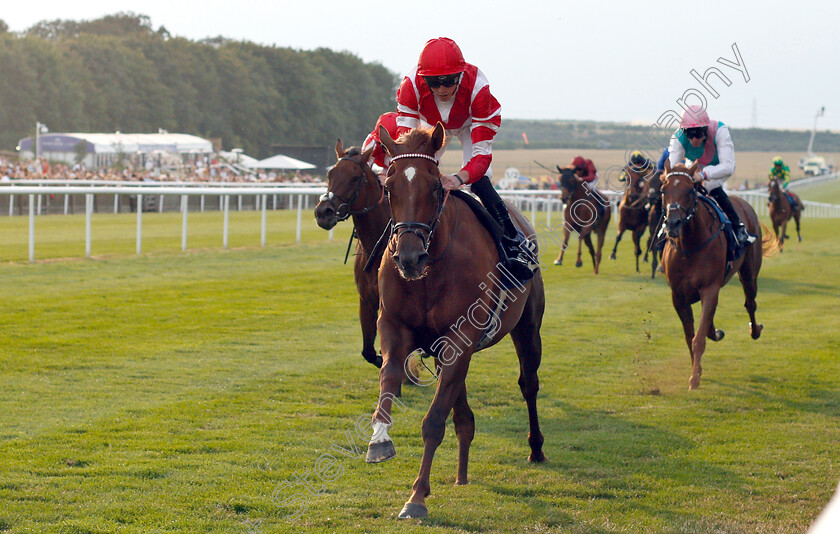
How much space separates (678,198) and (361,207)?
8.65 feet

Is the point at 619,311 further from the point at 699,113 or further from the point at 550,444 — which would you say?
the point at 550,444

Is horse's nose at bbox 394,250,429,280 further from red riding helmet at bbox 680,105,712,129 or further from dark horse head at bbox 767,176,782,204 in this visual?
dark horse head at bbox 767,176,782,204

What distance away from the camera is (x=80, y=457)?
4406 mm

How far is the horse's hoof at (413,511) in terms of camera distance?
3684 mm

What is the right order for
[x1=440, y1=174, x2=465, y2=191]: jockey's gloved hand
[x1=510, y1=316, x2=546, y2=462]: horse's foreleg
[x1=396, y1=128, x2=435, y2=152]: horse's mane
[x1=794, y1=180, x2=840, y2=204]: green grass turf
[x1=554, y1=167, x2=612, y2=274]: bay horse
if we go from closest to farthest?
[x1=396, y1=128, x2=435, y2=152]: horse's mane < [x1=440, y1=174, x2=465, y2=191]: jockey's gloved hand < [x1=510, y1=316, x2=546, y2=462]: horse's foreleg < [x1=554, y1=167, x2=612, y2=274]: bay horse < [x1=794, y1=180, x2=840, y2=204]: green grass turf

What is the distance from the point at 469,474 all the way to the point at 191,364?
297cm

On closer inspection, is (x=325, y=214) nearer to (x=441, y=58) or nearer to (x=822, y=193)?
(x=441, y=58)

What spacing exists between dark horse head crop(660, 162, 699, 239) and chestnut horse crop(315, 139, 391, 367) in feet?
7.67

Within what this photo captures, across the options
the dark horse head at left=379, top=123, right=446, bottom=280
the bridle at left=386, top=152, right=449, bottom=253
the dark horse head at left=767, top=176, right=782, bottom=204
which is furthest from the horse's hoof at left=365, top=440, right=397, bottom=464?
the dark horse head at left=767, top=176, right=782, bottom=204

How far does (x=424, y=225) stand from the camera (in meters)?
3.64

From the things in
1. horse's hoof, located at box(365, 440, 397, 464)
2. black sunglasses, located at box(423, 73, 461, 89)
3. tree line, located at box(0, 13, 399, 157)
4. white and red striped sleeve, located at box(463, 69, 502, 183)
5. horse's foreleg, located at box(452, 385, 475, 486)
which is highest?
tree line, located at box(0, 13, 399, 157)

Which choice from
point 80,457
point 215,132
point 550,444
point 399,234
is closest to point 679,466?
point 550,444

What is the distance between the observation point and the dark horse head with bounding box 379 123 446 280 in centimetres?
356

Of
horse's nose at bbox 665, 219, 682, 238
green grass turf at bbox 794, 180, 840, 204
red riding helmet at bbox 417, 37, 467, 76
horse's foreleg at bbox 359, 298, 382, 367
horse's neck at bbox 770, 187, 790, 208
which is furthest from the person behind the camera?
green grass turf at bbox 794, 180, 840, 204
